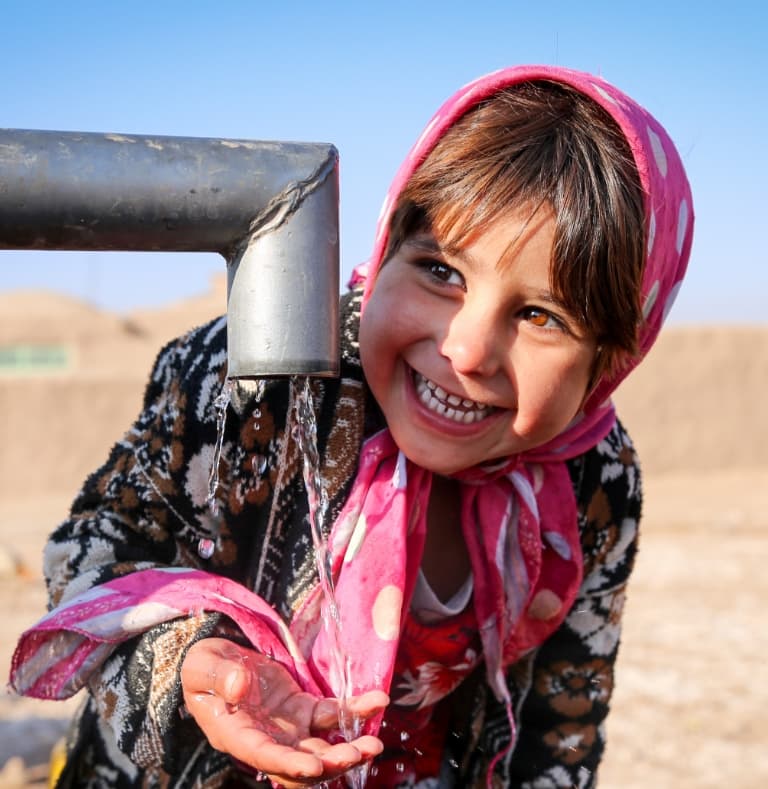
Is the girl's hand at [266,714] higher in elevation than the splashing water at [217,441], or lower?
lower

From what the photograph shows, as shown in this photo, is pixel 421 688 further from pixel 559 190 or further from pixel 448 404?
pixel 559 190

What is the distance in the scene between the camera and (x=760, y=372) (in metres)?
15.4

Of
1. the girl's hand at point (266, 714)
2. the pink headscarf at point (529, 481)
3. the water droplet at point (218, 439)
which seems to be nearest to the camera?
the girl's hand at point (266, 714)

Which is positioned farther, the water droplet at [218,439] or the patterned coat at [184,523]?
the patterned coat at [184,523]

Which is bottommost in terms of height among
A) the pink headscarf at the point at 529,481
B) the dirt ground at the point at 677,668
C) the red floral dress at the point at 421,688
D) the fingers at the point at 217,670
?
the dirt ground at the point at 677,668

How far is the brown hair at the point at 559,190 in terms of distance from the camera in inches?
58.9

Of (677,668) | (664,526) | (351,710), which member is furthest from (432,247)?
(664,526)

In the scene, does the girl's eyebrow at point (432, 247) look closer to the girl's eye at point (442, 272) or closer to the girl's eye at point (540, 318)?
the girl's eye at point (442, 272)

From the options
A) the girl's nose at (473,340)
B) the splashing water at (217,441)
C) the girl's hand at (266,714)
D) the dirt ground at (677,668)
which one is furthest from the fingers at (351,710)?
the dirt ground at (677,668)

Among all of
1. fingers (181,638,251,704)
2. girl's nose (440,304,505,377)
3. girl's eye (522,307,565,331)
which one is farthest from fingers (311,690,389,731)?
girl's eye (522,307,565,331)

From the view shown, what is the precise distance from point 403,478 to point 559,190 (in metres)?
0.52

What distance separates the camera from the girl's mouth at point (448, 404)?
1.55 metres

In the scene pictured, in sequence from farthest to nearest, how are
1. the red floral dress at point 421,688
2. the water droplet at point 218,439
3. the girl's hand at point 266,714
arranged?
the red floral dress at point 421,688 < the water droplet at point 218,439 < the girl's hand at point 266,714

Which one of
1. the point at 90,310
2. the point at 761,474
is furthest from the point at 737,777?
the point at 90,310
